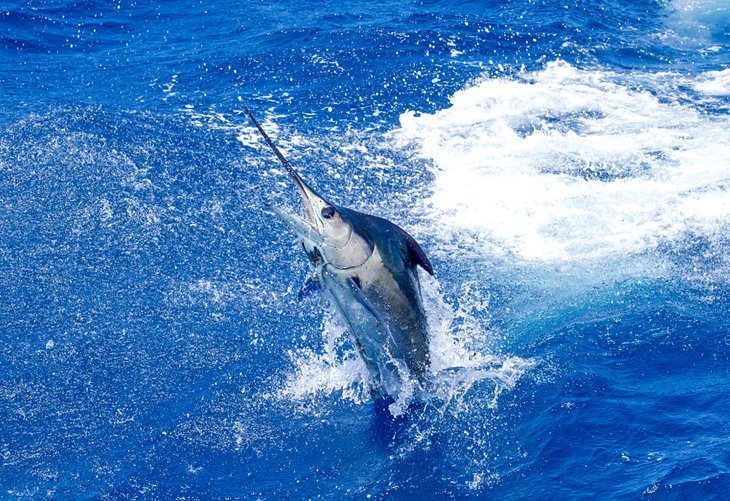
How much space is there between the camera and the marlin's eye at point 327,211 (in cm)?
730

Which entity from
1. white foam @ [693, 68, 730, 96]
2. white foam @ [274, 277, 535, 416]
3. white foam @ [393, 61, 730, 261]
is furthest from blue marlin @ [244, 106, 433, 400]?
white foam @ [693, 68, 730, 96]

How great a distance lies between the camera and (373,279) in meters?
7.71

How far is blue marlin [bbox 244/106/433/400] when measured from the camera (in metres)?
7.42

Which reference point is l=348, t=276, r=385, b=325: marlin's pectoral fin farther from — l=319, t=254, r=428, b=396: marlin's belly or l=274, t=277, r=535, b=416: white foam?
l=274, t=277, r=535, b=416: white foam

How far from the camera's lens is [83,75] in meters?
16.2

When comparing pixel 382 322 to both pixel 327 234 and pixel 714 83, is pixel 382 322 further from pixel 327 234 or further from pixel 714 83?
pixel 714 83

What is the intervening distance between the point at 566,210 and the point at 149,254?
5873 millimetres

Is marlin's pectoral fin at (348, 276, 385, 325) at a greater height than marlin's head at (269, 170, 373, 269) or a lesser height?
lesser

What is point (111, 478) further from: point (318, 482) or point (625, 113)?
point (625, 113)

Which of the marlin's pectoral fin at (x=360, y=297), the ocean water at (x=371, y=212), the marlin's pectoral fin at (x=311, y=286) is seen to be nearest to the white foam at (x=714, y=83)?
the ocean water at (x=371, y=212)

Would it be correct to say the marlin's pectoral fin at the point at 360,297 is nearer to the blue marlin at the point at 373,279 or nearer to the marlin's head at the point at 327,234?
the blue marlin at the point at 373,279

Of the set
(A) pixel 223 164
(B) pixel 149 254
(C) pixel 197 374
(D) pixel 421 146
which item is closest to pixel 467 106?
(D) pixel 421 146

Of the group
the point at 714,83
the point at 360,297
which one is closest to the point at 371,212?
the point at 360,297

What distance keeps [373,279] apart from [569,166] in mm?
6448
